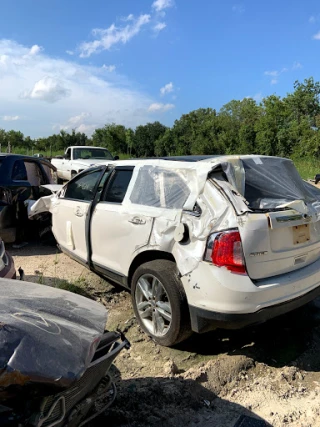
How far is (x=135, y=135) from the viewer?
61281 millimetres

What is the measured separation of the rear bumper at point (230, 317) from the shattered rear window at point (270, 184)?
88cm

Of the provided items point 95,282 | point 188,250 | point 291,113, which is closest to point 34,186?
point 95,282

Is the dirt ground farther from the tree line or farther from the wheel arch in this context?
the tree line

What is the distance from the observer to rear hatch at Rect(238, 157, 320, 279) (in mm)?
2824

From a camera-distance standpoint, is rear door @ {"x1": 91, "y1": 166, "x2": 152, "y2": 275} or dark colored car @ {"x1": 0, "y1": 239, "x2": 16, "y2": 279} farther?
dark colored car @ {"x1": 0, "y1": 239, "x2": 16, "y2": 279}

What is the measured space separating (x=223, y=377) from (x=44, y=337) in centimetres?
187

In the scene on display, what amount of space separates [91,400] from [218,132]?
55.8 metres

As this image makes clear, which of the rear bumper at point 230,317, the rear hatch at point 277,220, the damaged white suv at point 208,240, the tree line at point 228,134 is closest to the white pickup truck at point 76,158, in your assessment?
the damaged white suv at point 208,240

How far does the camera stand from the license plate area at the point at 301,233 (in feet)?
10.2

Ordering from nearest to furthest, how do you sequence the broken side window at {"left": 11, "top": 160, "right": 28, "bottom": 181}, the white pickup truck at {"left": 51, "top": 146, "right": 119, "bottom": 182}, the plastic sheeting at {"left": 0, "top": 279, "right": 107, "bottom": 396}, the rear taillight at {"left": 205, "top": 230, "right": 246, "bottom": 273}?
the plastic sheeting at {"left": 0, "top": 279, "right": 107, "bottom": 396} → the rear taillight at {"left": 205, "top": 230, "right": 246, "bottom": 273} → the broken side window at {"left": 11, "top": 160, "right": 28, "bottom": 181} → the white pickup truck at {"left": 51, "top": 146, "right": 119, "bottom": 182}

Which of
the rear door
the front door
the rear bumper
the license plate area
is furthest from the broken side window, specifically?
the license plate area

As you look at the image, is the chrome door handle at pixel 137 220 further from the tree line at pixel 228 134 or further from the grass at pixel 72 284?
the tree line at pixel 228 134

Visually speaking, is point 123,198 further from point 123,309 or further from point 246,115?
point 246,115

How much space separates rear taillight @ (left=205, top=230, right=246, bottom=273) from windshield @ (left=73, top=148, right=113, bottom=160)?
1269 cm
